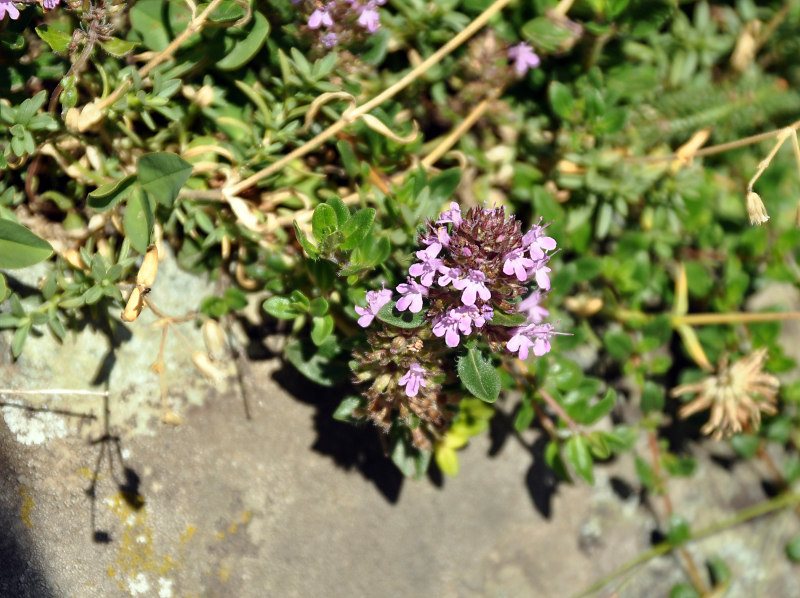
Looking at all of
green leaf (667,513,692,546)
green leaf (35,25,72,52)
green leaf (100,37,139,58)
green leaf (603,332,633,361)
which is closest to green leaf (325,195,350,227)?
green leaf (100,37,139,58)

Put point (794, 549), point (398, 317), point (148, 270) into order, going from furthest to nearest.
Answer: point (794, 549)
point (148, 270)
point (398, 317)

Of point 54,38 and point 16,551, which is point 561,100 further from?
point 16,551

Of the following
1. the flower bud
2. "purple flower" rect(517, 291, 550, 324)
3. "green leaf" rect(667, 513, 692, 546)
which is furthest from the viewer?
"green leaf" rect(667, 513, 692, 546)

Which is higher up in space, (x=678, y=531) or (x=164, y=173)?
(x=164, y=173)

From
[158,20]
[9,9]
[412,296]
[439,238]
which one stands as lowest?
[412,296]

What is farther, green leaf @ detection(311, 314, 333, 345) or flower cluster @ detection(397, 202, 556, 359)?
green leaf @ detection(311, 314, 333, 345)

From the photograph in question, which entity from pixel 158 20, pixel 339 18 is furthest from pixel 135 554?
pixel 339 18

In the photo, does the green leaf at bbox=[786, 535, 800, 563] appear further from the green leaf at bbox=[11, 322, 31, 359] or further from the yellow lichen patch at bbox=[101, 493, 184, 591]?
the green leaf at bbox=[11, 322, 31, 359]
